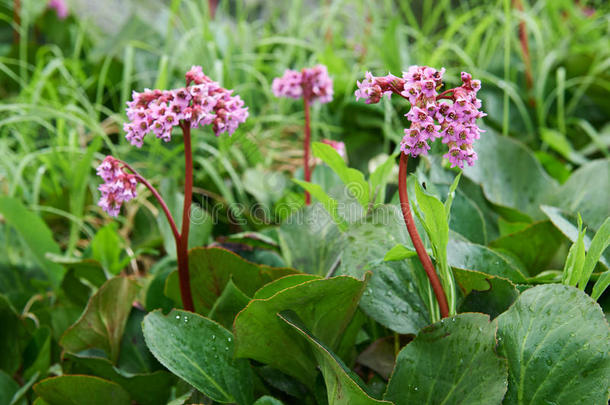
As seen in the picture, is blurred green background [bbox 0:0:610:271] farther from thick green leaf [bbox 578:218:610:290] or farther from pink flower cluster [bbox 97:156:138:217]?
thick green leaf [bbox 578:218:610:290]

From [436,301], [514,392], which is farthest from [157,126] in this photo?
[514,392]

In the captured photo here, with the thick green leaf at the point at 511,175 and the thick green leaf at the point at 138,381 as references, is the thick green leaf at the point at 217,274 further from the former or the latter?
the thick green leaf at the point at 511,175

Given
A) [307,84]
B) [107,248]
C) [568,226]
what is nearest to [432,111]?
[568,226]

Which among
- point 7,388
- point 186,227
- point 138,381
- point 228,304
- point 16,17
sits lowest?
point 7,388

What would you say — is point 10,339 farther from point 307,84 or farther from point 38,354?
point 307,84

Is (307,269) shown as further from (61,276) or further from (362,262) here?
(61,276)

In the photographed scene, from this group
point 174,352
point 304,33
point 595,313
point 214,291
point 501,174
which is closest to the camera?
point 595,313
